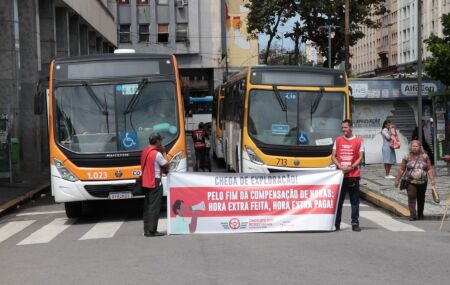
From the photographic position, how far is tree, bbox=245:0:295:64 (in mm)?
43969

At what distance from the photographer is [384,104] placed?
88.3 feet

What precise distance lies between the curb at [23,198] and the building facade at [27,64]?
5.06 ft

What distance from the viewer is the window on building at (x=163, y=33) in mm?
69438

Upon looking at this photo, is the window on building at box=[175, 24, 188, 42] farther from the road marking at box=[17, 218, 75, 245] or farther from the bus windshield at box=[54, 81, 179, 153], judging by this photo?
the bus windshield at box=[54, 81, 179, 153]

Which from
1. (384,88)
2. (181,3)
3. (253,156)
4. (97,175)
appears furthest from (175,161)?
(181,3)

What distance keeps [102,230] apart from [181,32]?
5709 cm

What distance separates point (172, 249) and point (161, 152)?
8.10ft

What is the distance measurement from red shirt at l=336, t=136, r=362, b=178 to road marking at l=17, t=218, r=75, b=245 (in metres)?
5.13

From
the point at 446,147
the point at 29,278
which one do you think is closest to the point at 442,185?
Answer: the point at 446,147

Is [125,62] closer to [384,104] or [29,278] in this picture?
[29,278]

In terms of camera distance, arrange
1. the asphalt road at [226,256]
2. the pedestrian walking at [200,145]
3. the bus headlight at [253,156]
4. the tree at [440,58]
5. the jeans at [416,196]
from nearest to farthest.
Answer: the asphalt road at [226,256], the jeans at [416,196], the bus headlight at [253,156], the tree at [440,58], the pedestrian walking at [200,145]

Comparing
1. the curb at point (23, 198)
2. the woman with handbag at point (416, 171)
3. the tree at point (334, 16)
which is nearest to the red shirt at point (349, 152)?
the woman with handbag at point (416, 171)

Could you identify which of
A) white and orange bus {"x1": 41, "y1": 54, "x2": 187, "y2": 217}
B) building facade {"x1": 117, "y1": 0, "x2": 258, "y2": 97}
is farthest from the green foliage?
white and orange bus {"x1": 41, "y1": 54, "x2": 187, "y2": 217}

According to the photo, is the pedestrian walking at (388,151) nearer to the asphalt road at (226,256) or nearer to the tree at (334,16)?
the asphalt road at (226,256)
